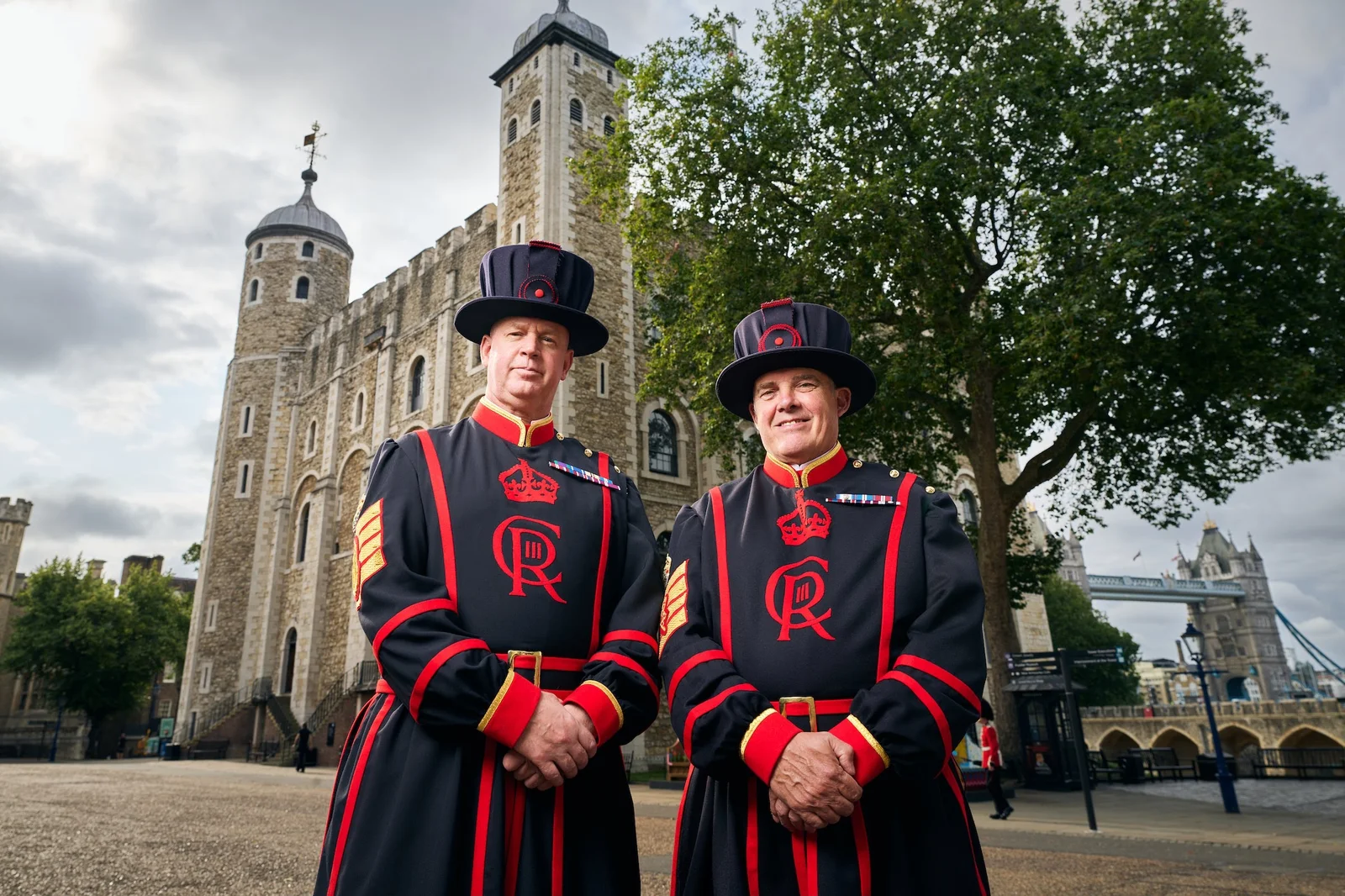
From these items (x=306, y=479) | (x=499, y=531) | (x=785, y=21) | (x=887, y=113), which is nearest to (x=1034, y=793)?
(x=887, y=113)

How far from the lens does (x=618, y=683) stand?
2387 mm

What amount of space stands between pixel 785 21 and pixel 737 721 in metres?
16.9

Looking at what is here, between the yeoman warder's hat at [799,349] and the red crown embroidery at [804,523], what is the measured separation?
391mm

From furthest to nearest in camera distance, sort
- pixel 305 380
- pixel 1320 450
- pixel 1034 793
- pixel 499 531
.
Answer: pixel 305 380
pixel 1034 793
pixel 1320 450
pixel 499 531

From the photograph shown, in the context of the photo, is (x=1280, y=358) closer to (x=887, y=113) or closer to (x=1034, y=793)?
(x=887, y=113)

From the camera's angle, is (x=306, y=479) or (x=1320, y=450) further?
(x=306, y=479)

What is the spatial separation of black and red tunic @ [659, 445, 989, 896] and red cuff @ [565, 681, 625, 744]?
0.18 metres

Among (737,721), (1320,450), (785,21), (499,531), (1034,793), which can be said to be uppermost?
(785,21)

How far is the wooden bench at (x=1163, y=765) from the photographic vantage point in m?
21.2

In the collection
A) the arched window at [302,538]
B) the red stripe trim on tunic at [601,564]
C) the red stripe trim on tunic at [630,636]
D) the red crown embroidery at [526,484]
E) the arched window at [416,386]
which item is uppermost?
the arched window at [416,386]

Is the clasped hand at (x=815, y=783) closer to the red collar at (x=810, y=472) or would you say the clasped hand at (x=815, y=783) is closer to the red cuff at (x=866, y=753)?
the red cuff at (x=866, y=753)

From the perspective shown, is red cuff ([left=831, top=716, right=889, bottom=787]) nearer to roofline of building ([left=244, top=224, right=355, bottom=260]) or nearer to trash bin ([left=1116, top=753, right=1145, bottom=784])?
trash bin ([left=1116, top=753, right=1145, bottom=784])

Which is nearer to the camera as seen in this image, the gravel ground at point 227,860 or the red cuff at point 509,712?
the red cuff at point 509,712

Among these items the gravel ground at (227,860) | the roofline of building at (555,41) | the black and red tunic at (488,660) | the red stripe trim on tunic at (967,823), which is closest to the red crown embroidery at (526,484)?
the black and red tunic at (488,660)
